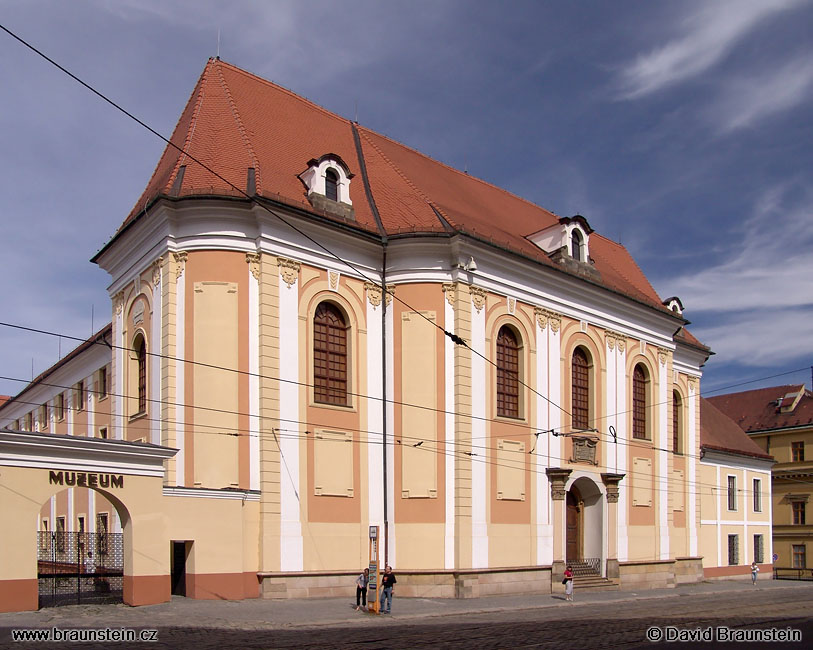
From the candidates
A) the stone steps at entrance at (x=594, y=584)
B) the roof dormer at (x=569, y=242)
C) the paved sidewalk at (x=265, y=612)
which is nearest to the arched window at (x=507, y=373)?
the roof dormer at (x=569, y=242)

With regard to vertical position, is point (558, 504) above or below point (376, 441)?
below

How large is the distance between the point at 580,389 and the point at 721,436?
19.7m

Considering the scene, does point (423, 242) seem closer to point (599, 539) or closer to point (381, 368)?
point (381, 368)

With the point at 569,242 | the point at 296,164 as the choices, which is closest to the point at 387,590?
the point at 296,164

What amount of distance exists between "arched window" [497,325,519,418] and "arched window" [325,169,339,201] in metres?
7.45

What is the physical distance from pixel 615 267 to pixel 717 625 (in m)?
24.6

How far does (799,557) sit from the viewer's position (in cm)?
6078

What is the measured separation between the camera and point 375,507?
29.3 m

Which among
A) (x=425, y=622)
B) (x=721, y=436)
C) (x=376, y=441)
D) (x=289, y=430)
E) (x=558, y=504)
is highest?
(x=289, y=430)

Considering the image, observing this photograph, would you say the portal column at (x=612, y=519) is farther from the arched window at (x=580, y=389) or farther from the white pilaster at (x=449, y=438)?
the white pilaster at (x=449, y=438)

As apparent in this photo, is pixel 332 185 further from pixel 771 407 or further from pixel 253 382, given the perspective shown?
pixel 771 407

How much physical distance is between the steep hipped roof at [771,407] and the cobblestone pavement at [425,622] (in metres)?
37.5

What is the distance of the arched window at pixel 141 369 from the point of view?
28.6 m

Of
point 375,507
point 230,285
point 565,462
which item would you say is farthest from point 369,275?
point 565,462
